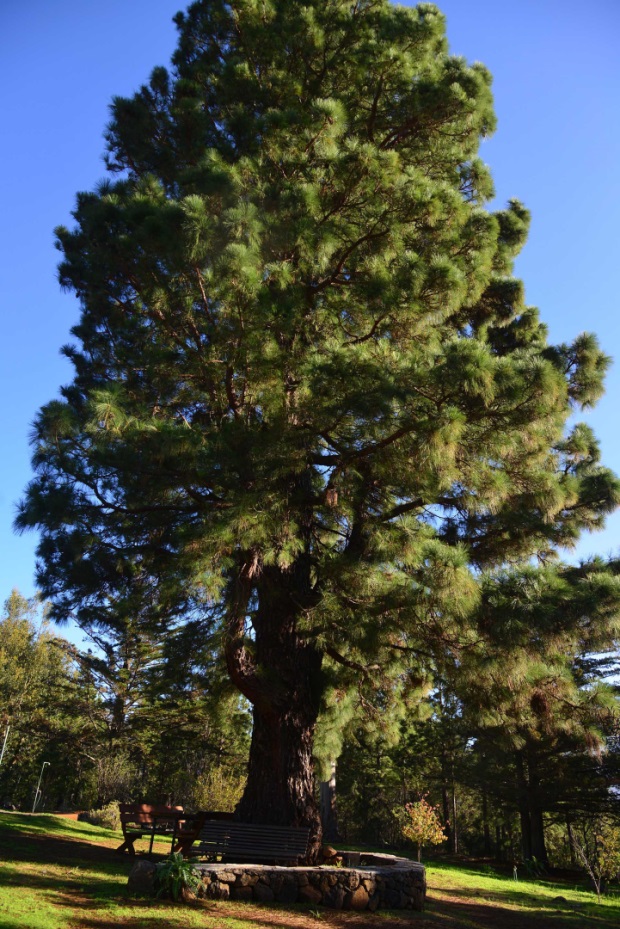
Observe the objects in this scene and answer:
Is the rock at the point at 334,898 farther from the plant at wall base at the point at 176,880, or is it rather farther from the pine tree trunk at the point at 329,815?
the pine tree trunk at the point at 329,815

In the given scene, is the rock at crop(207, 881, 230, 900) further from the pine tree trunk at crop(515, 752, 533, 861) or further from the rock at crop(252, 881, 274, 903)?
the pine tree trunk at crop(515, 752, 533, 861)

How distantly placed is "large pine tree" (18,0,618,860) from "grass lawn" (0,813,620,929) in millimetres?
1516

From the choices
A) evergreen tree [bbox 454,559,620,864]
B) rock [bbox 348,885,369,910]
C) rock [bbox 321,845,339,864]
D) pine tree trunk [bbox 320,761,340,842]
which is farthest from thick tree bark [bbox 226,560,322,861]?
pine tree trunk [bbox 320,761,340,842]

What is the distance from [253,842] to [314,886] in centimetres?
78

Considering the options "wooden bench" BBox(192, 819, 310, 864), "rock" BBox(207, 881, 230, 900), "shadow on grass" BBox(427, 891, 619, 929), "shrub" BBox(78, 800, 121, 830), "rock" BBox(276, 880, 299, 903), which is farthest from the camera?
"shrub" BBox(78, 800, 121, 830)

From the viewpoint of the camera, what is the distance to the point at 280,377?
23.4ft

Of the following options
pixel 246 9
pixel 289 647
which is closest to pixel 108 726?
pixel 289 647

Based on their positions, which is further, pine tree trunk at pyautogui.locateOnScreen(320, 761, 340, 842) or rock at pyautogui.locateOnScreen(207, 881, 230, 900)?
pine tree trunk at pyautogui.locateOnScreen(320, 761, 340, 842)

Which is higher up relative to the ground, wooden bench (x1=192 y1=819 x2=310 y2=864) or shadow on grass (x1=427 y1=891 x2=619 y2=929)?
wooden bench (x1=192 y1=819 x2=310 y2=864)

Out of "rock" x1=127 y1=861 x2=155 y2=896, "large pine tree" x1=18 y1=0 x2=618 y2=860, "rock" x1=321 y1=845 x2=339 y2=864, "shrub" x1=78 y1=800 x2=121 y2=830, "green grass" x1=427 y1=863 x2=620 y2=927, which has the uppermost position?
"large pine tree" x1=18 y1=0 x2=618 y2=860

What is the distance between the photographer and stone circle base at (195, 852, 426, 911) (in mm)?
6242

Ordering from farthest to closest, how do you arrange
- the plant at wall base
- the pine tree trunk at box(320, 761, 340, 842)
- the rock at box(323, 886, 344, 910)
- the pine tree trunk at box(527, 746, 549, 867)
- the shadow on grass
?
the pine tree trunk at box(527, 746, 549, 867) < the pine tree trunk at box(320, 761, 340, 842) < the shadow on grass < the rock at box(323, 886, 344, 910) < the plant at wall base

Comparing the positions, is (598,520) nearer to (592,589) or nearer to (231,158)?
(592,589)

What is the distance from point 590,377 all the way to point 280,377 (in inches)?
161
